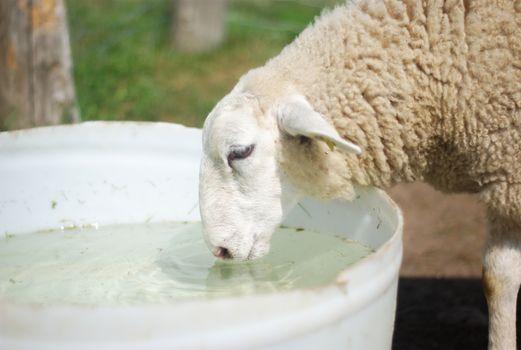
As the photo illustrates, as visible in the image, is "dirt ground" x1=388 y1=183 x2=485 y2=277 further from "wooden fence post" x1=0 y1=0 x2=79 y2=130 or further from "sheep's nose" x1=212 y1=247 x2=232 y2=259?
"wooden fence post" x1=0 y1=0 x2=79 y2=130

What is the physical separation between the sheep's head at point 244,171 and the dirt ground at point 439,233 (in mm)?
1544

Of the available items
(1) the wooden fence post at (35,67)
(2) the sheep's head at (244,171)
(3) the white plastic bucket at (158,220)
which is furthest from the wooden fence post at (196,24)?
(2) the sheep's head at (244,171)

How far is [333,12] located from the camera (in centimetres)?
282

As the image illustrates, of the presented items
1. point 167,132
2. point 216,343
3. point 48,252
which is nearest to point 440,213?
point 167,132

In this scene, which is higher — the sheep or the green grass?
the sheep

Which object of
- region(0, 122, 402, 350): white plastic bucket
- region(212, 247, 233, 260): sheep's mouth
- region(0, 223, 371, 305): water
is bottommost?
region(0, 223, 371, 305): water

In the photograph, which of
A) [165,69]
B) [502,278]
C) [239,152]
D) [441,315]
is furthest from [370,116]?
[165,69]

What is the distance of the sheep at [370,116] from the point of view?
255 cm

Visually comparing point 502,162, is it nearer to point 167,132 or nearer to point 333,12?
point 333,12

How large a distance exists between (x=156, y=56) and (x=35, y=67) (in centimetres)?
225

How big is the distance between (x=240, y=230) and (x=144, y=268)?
39cm

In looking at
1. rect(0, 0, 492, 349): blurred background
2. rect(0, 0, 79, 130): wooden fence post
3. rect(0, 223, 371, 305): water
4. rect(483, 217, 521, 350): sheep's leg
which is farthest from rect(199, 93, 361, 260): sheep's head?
rect(0, 0, 79, 130): wooden fence post

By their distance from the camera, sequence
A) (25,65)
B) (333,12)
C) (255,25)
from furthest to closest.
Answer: (255,25), (25,65), (333,12)

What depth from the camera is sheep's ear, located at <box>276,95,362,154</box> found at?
8.02 ft
